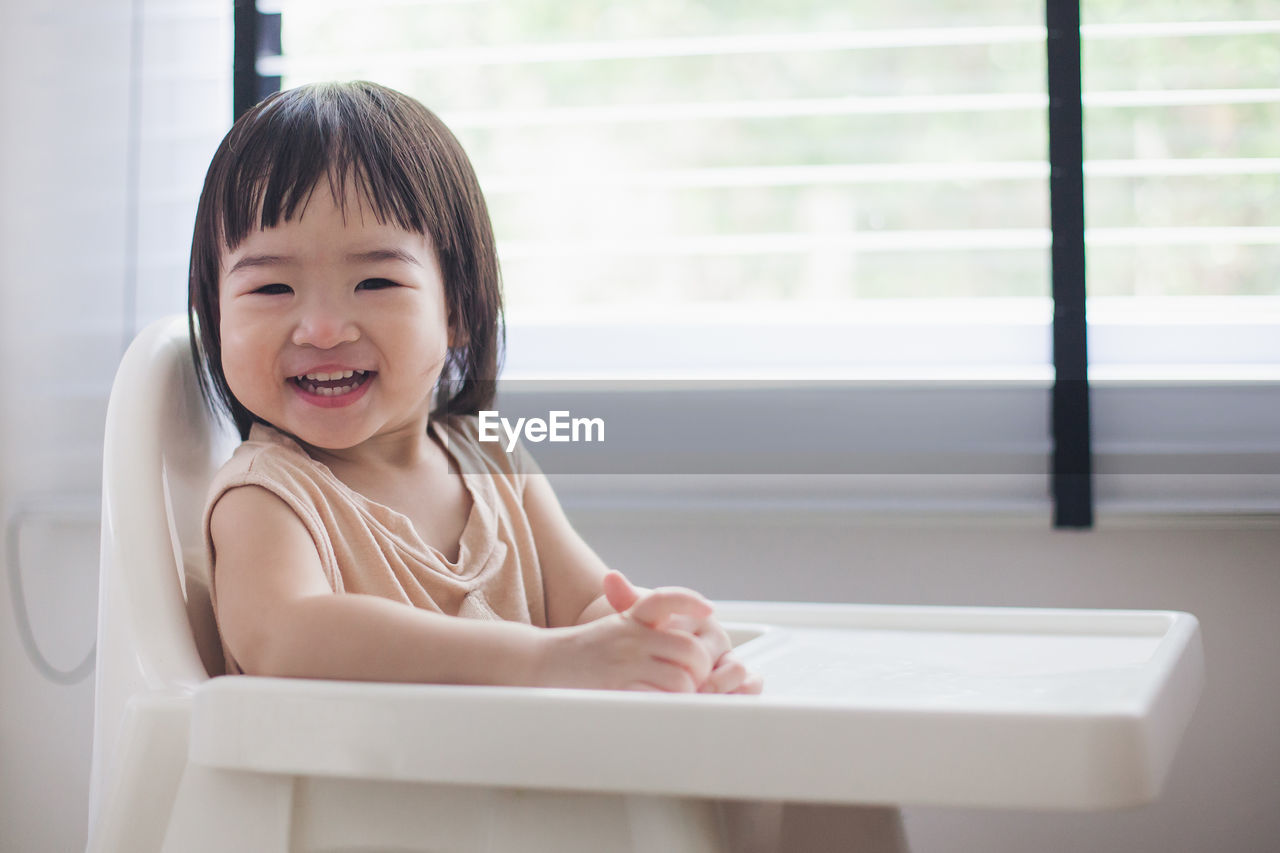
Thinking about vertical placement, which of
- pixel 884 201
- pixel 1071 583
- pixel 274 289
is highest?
pixel 884 201

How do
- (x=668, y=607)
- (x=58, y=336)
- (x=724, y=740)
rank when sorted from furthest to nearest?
(x=58, y=336)
(x=668, y=607)
(x=724, y=740)

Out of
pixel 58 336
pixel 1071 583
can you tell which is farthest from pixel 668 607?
pixel 58 336

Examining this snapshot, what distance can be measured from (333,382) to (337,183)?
4.7 inches

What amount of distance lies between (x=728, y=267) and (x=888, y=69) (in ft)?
0.81

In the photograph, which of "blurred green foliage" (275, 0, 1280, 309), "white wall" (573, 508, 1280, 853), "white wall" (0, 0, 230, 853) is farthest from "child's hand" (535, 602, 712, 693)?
"white wall" (0, 0, 230, 853)

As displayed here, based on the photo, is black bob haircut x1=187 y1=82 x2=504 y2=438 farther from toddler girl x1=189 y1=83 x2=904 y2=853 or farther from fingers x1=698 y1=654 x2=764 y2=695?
fingers x1=698 y1=654 x2=764 y2=695

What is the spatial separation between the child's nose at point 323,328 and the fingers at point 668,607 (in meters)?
0.27

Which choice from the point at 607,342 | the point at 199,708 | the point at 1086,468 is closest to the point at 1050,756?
the point at 199,708

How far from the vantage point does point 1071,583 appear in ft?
3.21

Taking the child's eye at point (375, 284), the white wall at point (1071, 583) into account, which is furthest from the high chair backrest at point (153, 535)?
the white wall at point (1071, 583)

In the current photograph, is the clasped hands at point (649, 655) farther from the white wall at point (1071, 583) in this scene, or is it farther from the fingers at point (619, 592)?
the white wall at point (1071, 583)

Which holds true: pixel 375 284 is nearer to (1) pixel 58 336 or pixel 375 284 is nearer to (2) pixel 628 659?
(2) pixel 628 659

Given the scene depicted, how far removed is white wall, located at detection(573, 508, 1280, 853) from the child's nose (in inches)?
17.1

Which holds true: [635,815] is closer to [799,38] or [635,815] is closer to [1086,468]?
[1086,468]
